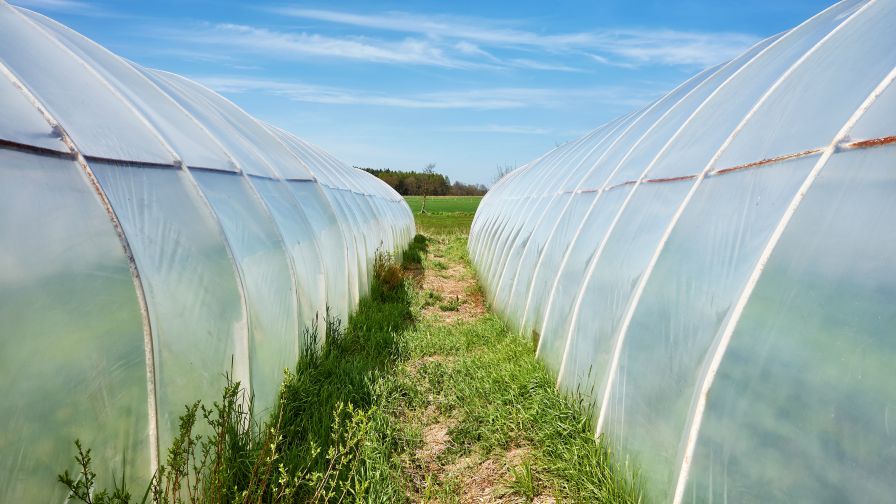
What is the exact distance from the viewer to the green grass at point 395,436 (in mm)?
2777

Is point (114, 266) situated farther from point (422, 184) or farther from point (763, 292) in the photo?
point (422, 184)

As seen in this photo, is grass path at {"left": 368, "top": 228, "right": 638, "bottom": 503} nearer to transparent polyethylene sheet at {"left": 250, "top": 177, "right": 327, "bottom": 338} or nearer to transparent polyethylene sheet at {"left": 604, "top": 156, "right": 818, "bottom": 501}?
transparent polyethylene sheet at {"left": 604, "top": 156, "right": 818, "bottom": 501}

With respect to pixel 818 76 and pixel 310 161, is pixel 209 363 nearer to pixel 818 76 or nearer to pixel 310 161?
pixel 818 76

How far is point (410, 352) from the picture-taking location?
6094 millimetres

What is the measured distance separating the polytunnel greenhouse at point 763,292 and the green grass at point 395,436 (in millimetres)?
371

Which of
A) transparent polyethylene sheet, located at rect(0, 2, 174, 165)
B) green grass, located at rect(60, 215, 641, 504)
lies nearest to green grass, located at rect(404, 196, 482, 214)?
green grass, located at rect(60, 215, 641, 504)

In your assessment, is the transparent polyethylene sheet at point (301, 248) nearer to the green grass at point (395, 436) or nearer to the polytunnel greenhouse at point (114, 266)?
the polytunnel greenhouse at point (114, 266)

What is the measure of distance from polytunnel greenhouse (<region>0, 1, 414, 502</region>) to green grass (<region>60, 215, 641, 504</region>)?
0.20 m

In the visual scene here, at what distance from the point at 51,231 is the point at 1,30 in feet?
5.27

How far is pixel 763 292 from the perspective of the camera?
2303mm

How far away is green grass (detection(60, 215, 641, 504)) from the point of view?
109 inches

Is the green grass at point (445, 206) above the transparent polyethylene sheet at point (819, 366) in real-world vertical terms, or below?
above

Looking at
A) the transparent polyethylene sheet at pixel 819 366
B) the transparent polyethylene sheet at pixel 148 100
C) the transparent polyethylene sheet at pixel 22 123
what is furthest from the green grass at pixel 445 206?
the transparent polyethylene sheet at pixel 819 366

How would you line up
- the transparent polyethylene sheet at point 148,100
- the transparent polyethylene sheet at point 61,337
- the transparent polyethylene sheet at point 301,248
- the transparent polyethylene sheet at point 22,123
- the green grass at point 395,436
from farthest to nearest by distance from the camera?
the transparent polyethylene sheet at point 301,248 < the transparent polyethylene sheet at point 148,100 < the green grass at point 395,436 < the transparent polyethylene sheet at point 22,123 < the transparent polyethylene sheet at point 61,337
